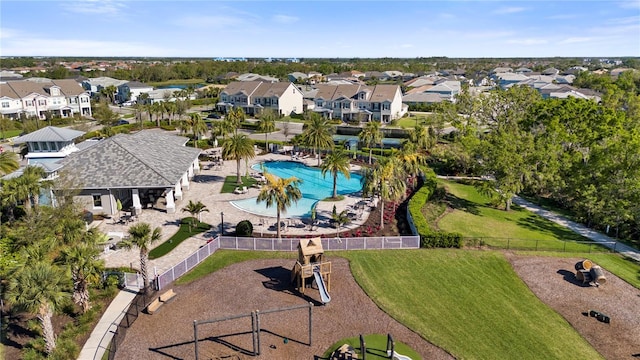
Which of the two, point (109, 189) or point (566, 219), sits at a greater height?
point (109, 189)

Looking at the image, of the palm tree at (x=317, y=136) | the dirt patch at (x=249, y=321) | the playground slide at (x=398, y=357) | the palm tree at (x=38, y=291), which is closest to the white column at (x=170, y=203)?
the dirt patch at (x=249, y=321)

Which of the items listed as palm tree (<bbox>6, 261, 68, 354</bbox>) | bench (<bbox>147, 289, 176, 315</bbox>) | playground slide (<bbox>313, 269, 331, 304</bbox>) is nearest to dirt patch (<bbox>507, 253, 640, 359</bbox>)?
playground slide (<bbox>313, 269, 331, 304</bbox>)

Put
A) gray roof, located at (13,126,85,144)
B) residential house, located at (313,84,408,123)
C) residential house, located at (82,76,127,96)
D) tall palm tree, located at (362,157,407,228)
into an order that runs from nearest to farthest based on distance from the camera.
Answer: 1. tall palm tree, located at (362,157,407,228)
2. gray roof, located at (13,126,85,144)
3. residential house, located at (313,84,408,123)
4. residential house, located at (82,76,127,96)

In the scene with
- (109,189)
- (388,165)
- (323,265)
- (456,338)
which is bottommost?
(456,338)

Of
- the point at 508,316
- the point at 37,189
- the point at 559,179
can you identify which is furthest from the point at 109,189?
the point at 559,179

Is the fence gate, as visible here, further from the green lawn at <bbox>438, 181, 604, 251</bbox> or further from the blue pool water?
the green lawn at <bbox>438, 181, 604, 251</bbox>

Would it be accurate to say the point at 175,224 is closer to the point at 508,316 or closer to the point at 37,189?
the point at 37,189
